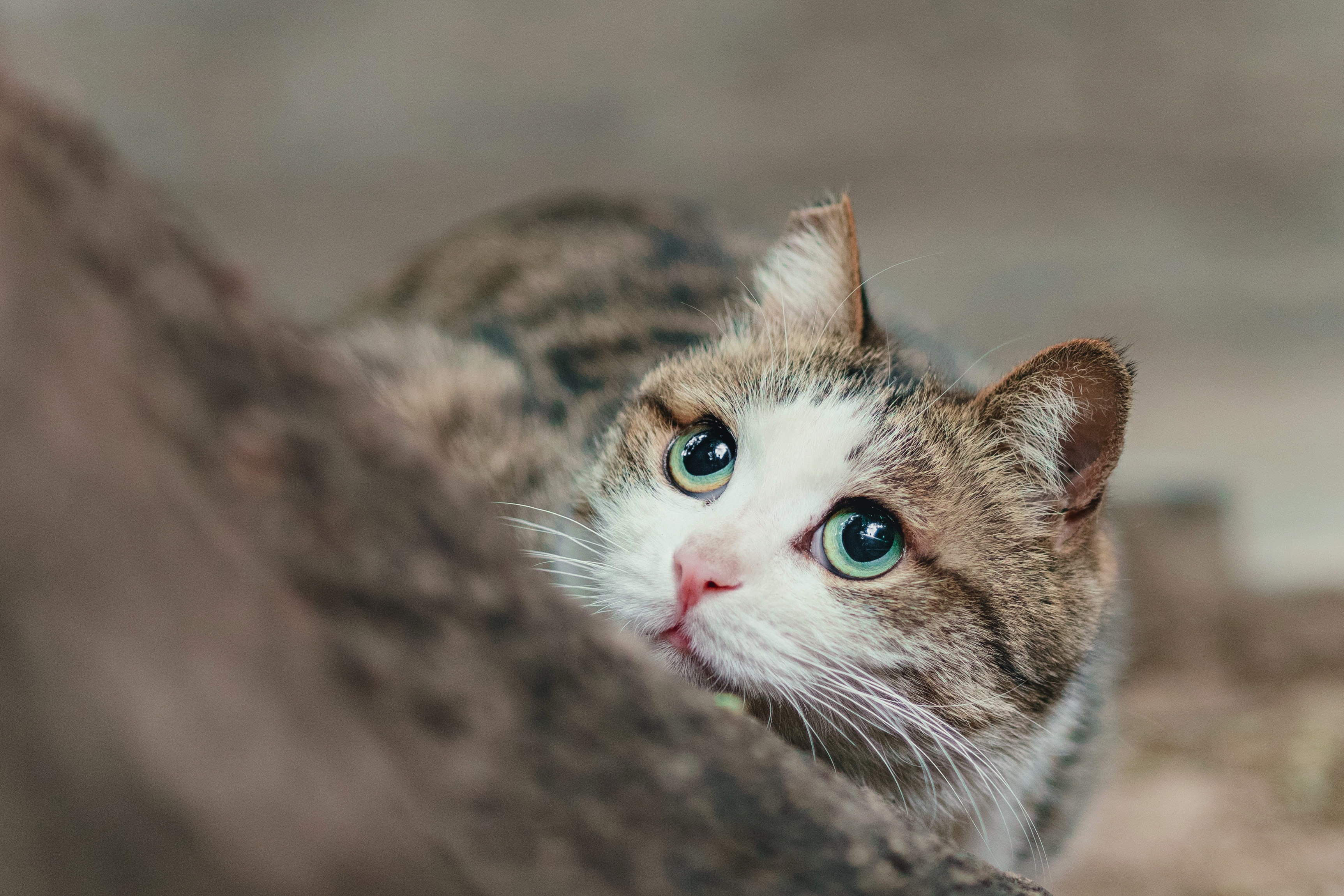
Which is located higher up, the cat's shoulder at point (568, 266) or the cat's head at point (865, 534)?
the cat's shoulder at point (568, 266)

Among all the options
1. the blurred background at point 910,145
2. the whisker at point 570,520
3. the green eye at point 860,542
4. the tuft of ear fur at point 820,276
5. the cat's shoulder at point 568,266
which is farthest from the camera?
the blurred background at point 910,145

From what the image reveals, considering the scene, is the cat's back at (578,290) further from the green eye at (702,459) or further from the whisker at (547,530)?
the green eye at (702,459)

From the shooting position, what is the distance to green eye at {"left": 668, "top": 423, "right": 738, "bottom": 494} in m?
1.60

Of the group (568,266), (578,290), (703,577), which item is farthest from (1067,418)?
(568,266)

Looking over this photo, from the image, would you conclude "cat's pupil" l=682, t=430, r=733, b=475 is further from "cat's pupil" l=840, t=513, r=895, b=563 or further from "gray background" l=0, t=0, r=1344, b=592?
"gray background" l=0, t=0, r=1344, b=592

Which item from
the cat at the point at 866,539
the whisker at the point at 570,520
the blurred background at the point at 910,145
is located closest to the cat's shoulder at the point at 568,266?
the cat at the point at 866,539

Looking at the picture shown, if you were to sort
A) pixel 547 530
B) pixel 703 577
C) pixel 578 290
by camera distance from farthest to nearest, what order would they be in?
pixel 578 290
pixel 547 530
pixel 703 577

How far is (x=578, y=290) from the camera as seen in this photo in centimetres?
268

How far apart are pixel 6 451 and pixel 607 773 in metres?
0.54

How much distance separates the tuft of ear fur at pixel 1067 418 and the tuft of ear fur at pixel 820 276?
0.26 meters

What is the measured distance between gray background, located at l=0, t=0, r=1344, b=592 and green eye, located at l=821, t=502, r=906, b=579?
8.76ft

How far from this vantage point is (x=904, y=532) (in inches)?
59.1

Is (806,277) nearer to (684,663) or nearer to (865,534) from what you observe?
(865,534)

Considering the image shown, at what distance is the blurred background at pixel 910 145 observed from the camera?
4000 mm
